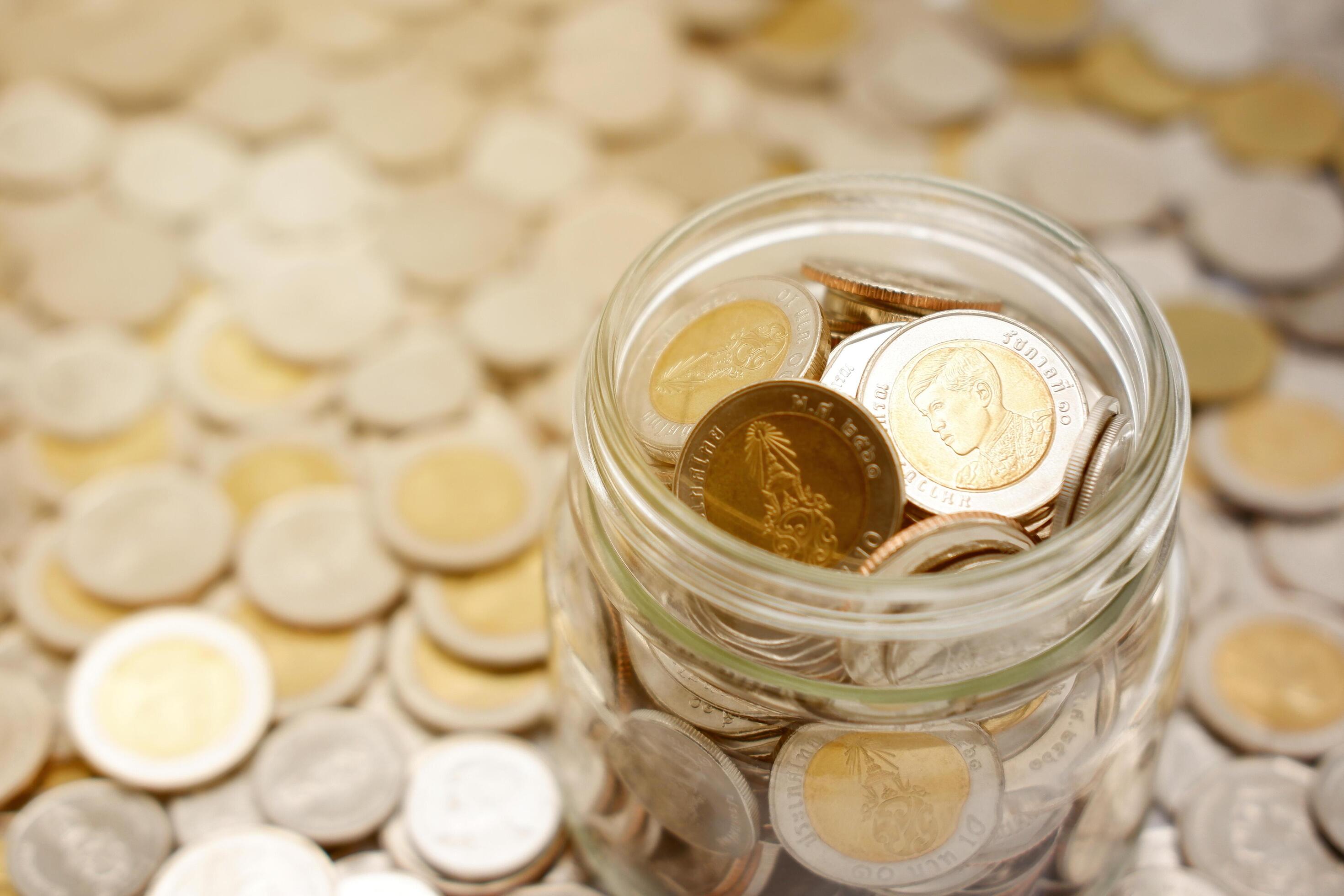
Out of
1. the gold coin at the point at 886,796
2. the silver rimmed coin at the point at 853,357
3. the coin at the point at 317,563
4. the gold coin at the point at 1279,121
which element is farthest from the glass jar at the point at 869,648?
the gold coin at the point at 1279,121

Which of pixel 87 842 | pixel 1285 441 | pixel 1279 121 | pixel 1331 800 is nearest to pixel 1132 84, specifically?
pixel 1279 121

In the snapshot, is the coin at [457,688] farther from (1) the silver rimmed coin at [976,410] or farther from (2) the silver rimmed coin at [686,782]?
(1) the silver rimmed coin at [976,410]

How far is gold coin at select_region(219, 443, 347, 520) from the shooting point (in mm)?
1271

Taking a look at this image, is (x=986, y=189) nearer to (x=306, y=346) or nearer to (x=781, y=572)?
(x=781, y=572)

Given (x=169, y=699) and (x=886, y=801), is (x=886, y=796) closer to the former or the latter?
(x=886, y=801)

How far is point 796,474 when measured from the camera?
0.76m

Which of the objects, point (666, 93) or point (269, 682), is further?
point (666, 93)

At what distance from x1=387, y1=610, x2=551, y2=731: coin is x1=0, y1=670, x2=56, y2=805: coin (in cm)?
31

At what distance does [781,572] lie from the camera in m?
0.67

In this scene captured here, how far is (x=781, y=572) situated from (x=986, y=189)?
0.40 meters

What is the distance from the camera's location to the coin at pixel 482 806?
100cm

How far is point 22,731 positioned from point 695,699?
0.68m

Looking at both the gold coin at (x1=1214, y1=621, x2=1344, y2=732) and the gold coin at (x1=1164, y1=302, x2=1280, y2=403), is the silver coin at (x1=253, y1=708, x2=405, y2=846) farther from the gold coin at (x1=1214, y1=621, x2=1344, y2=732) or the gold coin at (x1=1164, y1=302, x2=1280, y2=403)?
the gold coin at (x1=1164, y1=302, x2=1280, y2=403)

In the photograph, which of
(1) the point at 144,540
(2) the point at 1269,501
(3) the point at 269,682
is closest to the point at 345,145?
(1) the point at 144,540
